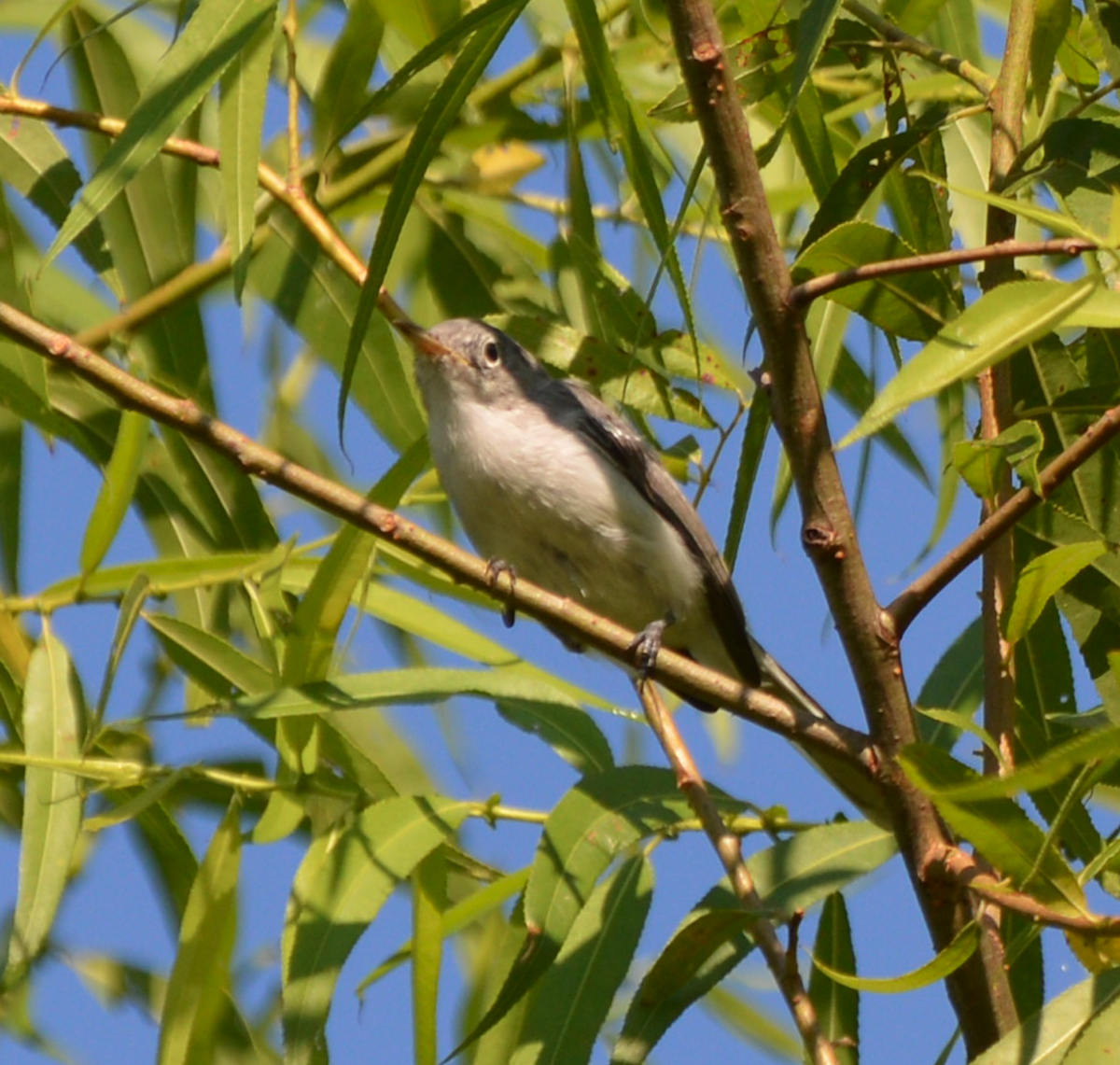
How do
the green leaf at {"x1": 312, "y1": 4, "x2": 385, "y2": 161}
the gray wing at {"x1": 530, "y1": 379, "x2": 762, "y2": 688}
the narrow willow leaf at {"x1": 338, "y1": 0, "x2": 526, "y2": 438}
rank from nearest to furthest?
1. the narrow willow leaf at {"x1": 338, "y1": 0, "x2": 526, "y2": 438}
2. the green leaf at {"x1": 312, "y1": 4, "x2": 385, "y2": 161}
3. the gray wing at {"x1": 530, "y1": 379, "x2": 762, "y2": 688}

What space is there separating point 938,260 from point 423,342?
4.72 feet

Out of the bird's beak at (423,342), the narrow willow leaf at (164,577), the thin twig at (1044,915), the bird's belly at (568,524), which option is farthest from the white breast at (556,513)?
the thin twig at (1044,915)

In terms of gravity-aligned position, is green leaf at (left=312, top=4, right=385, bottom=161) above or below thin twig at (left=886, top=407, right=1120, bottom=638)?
above

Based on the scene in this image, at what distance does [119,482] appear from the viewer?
7.30 ft

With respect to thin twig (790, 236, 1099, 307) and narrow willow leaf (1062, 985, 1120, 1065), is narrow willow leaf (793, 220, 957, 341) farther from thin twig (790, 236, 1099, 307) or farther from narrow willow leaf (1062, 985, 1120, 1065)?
narrow willow leaf (1062, 985, 1120, 1065)

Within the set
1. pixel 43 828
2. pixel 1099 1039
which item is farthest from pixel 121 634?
pixel 1099 1039

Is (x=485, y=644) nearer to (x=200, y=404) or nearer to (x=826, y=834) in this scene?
(x=200, y=404)

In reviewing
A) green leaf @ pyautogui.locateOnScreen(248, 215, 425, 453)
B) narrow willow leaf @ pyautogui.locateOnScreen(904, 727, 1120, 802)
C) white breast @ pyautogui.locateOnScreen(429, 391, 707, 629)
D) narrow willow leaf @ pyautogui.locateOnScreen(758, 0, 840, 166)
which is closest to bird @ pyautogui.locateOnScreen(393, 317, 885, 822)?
white breast @ pyautogui.locateOnScreen(429, 391, 707, 629)

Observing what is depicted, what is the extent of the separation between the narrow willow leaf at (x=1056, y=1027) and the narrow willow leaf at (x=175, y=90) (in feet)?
3.69

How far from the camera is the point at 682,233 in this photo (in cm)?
287

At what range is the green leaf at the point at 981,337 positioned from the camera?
1.36 metres

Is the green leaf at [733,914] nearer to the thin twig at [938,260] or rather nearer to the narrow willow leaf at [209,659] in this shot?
the thin twig at [938,260]

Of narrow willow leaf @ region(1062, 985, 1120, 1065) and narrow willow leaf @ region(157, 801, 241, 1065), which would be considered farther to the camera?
narrow willow leaf @ region(157, 801, 241, 1065)

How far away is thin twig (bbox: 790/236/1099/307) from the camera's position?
1.43m
